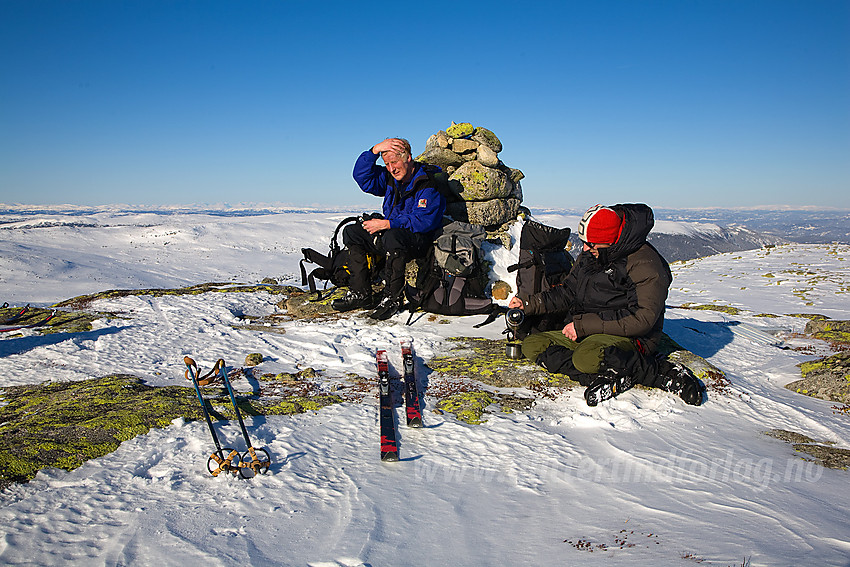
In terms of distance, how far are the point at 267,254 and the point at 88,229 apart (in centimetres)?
2160

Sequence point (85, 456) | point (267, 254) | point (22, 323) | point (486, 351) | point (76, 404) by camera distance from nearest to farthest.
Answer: point (85, 456)
point (76, 404)
point (486, 351)
point (22, 323)
point (267, 254)

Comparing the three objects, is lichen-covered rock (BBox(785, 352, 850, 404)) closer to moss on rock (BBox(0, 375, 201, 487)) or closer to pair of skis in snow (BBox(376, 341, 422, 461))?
pair of skis in snow (BBox(376, 341, 422, 461))

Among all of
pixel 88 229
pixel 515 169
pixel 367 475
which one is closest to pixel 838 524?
pixel 367 475

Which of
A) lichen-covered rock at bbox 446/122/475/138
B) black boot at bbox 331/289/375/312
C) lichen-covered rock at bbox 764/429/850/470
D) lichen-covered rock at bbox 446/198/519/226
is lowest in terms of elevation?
lichen-covered rock at bbox 764/429/850/470

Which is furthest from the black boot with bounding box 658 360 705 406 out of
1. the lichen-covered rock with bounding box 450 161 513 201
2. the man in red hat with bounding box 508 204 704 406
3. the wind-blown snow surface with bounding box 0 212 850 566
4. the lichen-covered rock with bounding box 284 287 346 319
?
the lichen-covered rock with bounding box 450 161 513 201

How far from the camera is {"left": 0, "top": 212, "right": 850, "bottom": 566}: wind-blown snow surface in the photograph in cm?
246

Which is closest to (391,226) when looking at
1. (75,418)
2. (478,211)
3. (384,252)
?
(384,252)

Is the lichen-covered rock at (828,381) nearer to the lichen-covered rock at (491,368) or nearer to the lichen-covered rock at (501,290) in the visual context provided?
the lichen-covered rock at (491,368)

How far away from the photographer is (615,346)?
4.80 metres

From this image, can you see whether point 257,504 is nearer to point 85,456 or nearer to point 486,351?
point 85,456

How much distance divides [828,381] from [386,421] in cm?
531

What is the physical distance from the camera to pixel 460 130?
11336mm

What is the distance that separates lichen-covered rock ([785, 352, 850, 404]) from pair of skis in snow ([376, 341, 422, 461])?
15.6 feet

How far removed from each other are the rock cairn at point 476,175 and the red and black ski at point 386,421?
19.3ft
